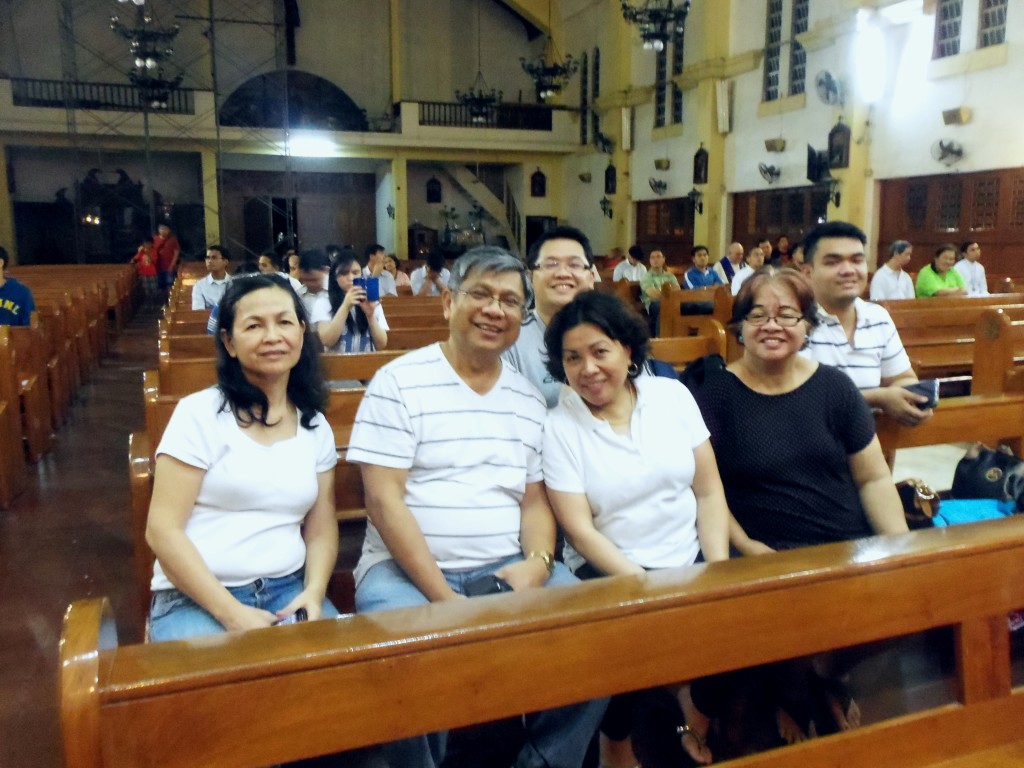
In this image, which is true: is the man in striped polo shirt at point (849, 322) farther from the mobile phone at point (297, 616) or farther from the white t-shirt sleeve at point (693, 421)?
the mobile phone at point (297, 616)

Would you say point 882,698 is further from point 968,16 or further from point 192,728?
point 968,16

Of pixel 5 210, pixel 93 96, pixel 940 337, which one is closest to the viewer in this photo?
pixel 940 337

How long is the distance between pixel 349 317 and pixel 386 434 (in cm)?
227

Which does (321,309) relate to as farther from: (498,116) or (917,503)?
(498,116)

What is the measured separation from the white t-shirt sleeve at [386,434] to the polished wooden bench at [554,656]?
70 centimetres

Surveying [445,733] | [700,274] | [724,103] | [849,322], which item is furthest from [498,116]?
[445,733]

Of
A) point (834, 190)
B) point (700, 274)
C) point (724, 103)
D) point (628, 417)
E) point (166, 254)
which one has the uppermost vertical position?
point (724, 103)

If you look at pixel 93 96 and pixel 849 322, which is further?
pixel 93 96

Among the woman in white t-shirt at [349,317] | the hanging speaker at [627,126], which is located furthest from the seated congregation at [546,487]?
the hanging speaker at [627,126]

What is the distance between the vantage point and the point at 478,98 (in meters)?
16.6

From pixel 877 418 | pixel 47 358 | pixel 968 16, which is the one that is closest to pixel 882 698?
pixel 877 418

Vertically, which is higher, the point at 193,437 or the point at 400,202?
the point at 400,202

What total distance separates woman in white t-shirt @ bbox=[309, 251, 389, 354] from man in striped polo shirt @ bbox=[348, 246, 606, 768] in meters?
1.92

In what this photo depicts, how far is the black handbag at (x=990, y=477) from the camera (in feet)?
6.97
